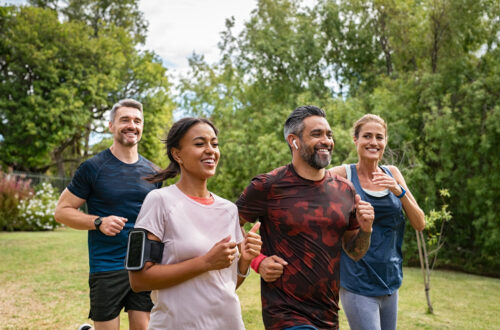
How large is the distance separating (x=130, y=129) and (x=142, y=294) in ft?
5.04

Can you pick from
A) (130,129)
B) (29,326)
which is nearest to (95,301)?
(130,129)

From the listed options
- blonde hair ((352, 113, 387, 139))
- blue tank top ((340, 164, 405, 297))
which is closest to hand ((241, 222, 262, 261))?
blue tank top ((340, 164, 405, 297))

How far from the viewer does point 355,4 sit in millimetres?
20859

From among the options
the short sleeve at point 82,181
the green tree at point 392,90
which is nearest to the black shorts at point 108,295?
the short sleeve at point 82,181

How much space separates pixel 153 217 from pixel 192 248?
26 centimetres

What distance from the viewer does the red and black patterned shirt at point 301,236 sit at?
2.84 metres

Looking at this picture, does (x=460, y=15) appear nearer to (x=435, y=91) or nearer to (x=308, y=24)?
(x=435, y=91)

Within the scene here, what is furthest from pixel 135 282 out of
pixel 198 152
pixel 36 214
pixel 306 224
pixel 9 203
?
pixel 36 214

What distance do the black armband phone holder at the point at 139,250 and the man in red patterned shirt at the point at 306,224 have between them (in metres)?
0.80

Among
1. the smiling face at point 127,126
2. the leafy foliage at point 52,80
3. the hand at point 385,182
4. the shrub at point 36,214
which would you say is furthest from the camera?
the leafy foliage at point 52,80

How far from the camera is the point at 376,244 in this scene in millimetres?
3725

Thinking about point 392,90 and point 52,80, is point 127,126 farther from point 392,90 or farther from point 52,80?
point 52,80

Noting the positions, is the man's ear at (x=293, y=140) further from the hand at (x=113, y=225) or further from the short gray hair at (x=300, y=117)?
the hand at (x=113, y=225)

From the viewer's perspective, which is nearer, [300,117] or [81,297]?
[300,117]
